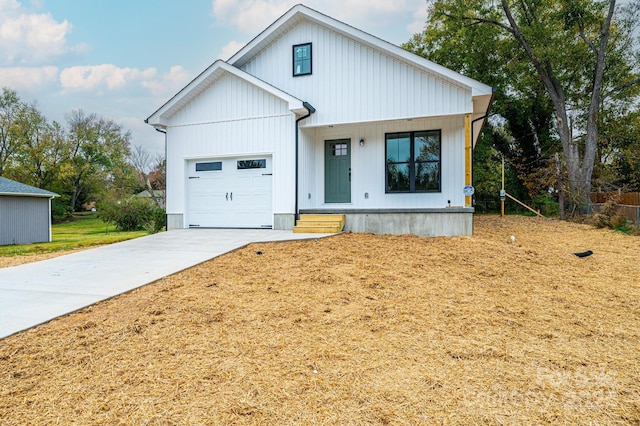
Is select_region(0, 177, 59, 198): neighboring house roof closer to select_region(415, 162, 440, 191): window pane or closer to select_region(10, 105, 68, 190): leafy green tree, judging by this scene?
Result: select_region(10, 105, 68, 190): leafy green tree

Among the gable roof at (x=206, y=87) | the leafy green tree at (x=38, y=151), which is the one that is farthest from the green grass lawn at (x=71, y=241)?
the gable roof at (x=206, y=87)

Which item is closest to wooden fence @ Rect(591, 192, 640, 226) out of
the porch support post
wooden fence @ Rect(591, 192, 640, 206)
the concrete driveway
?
wooden fence @ Rect(591, 192, 640, 206)

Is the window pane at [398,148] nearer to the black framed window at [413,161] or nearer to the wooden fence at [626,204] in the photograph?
the black framed window at [413,161]

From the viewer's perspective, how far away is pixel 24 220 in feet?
60.0

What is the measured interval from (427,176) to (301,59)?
4793mm

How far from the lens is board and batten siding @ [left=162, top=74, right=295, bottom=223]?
9.16m

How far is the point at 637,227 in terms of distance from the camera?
10000 mm

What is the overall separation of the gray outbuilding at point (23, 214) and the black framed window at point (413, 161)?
734 inches

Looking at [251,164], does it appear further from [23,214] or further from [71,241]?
[23,214]

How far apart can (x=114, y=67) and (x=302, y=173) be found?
74.3ft

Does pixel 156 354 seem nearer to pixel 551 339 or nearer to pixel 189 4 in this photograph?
pixel 551 339

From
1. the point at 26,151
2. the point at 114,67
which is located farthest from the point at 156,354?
the point at 26,151

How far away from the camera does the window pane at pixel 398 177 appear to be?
9.62 meters

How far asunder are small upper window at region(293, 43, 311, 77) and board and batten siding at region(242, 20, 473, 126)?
13 cm
